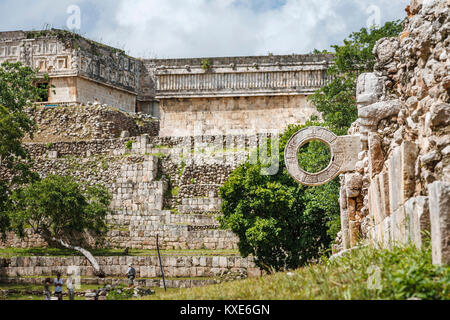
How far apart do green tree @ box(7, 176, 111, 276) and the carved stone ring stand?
470 inches

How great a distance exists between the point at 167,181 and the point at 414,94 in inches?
801

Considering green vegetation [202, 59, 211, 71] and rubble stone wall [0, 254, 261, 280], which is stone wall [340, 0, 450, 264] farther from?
green vegetation [202, 59, 211, 71]

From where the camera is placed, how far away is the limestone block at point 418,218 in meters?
5.05

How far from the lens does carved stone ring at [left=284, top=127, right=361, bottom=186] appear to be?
30.5 feet

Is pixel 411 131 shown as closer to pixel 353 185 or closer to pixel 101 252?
pixel 353 185

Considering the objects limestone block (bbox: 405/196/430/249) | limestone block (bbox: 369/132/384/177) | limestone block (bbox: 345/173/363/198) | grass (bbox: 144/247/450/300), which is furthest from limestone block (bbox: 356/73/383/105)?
limestone block (bbox: 405/196/430/249)

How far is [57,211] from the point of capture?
2123 centimetres

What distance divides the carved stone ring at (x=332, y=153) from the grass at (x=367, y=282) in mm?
3291

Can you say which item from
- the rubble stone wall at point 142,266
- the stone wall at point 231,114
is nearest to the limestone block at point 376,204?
the rubble stone wall at point 142,266

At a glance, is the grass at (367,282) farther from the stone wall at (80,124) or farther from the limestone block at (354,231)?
the stone wall at (80,124)

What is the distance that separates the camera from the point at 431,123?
215 inches
